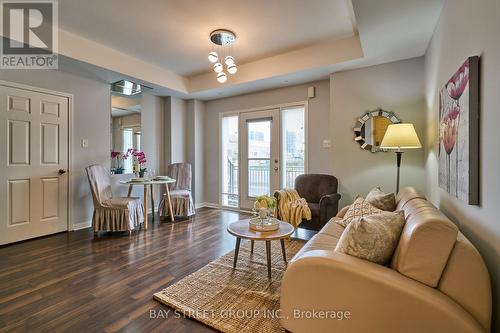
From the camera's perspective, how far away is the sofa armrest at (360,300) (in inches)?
40.8

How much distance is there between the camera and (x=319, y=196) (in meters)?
3.50

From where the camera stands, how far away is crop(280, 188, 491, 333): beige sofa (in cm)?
103

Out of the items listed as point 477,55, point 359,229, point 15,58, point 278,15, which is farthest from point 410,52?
point 15,58

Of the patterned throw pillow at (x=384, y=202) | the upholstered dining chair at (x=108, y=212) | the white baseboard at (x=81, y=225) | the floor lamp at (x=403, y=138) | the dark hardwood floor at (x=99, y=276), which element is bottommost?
the dark hardwood floor at (x=99, y=276)

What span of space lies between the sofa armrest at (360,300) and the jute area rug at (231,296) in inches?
16.2

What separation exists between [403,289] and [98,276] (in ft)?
8.05

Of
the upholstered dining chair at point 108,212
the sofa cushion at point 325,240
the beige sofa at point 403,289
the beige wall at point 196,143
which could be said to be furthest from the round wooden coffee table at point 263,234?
the beige wall at point 196,143

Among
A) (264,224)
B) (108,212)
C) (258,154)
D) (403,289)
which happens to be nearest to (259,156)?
(258,154)

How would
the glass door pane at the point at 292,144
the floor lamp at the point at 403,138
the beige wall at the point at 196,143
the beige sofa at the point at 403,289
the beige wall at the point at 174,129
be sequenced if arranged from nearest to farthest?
the beige sofa at the point at 403,289 → the floor lamp at the point at 403,138 → the glass door pane at the point at 292,144 → the beige wall at the point at 174,129 → the beige wall at the point at 196,143

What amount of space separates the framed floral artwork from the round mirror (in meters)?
1.37

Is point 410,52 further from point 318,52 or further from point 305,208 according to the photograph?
point 305,208

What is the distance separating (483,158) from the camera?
129cm

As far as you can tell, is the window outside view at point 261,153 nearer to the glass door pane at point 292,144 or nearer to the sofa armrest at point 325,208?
the glass door pane at point 292,144

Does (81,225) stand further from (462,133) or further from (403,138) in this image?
(462,133)
